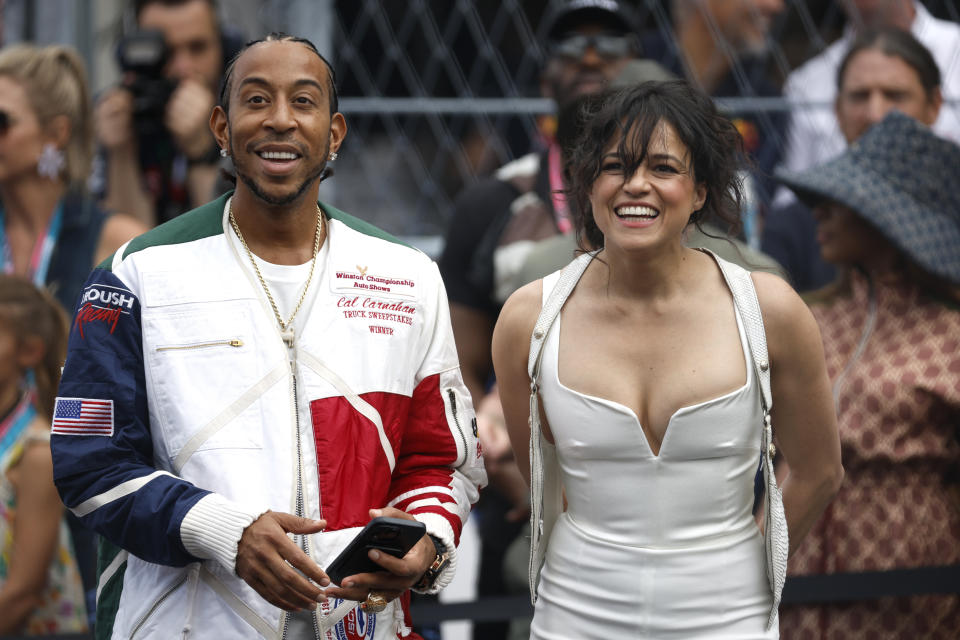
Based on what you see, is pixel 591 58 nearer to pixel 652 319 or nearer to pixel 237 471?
pixel 652 319

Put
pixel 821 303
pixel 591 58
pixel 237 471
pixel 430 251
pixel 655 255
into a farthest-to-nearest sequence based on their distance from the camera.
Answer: pixel 430 251
pixel 591 58
pixel 821 303
pixel 655 255
pixel 237 471

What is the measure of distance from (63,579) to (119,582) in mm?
1207

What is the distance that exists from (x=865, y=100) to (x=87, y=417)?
2.79 meters

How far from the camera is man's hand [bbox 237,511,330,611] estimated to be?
7.65ft

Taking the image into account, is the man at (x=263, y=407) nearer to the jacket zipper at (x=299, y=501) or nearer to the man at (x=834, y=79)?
the jacket zipper at (x=299, y=501)

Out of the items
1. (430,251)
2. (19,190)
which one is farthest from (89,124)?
(430,251)

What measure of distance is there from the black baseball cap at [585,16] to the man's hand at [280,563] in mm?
2286

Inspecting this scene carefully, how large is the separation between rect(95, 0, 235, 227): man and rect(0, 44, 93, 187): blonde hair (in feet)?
0.86

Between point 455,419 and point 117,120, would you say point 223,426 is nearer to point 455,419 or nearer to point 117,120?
point 455,419

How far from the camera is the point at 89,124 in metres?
4.24

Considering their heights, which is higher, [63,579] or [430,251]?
[430,251]

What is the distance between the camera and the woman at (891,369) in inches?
138

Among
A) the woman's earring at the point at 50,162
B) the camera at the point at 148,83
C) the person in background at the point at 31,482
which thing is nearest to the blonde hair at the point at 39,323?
the person in background at the point at 31,482

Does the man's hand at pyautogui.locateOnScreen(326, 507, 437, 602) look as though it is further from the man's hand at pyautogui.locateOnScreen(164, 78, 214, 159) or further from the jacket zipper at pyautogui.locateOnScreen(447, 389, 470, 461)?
the man's hand at pyautogui.locateOnScreen(164, 78, 214, 159)
